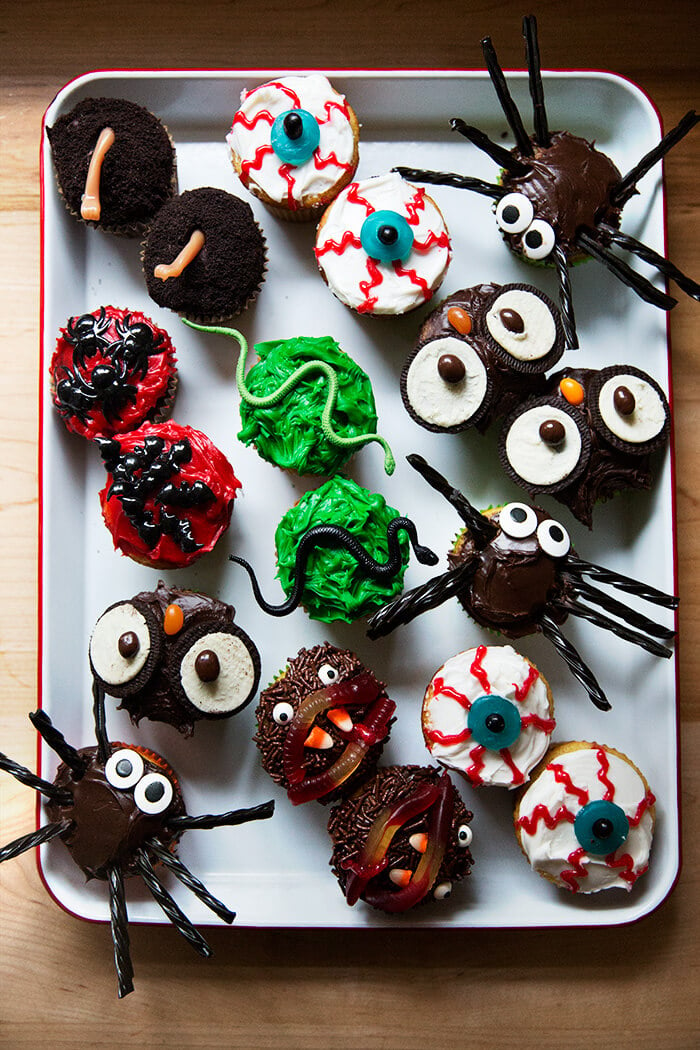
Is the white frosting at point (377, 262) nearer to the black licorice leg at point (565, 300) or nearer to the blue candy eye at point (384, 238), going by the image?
the blue candy eye at point (384, 238)

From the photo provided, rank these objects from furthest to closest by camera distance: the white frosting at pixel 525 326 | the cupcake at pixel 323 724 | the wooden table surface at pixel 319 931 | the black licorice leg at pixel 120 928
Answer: the wooden table surface at pixel 319 931 < the white frosting at pixel 525 326 < the cupcake at pixel 323 724 < the black licorice leg at pixel 120 928

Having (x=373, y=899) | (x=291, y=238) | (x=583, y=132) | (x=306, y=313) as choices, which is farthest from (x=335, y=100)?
(x=373, y=899)

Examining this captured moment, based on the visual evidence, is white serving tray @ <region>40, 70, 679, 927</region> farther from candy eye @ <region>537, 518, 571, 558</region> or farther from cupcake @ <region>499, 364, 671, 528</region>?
candy eye @ <region>537, 518, 571, 558</region>

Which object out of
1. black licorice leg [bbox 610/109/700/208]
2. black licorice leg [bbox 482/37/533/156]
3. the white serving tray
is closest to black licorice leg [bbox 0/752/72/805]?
the white serving tray

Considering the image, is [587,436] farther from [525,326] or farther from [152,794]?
[152,794]

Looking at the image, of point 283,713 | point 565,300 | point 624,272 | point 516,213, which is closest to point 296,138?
point 516,213

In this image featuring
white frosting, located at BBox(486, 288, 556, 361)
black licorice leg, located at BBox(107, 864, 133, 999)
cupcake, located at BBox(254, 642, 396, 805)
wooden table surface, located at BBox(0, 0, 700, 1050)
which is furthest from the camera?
wooden table surface, located at BBox(0, 0, 700, 1050)

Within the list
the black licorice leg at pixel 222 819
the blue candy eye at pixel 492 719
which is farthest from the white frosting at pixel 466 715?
the black licorice leg at pixel 222 819
